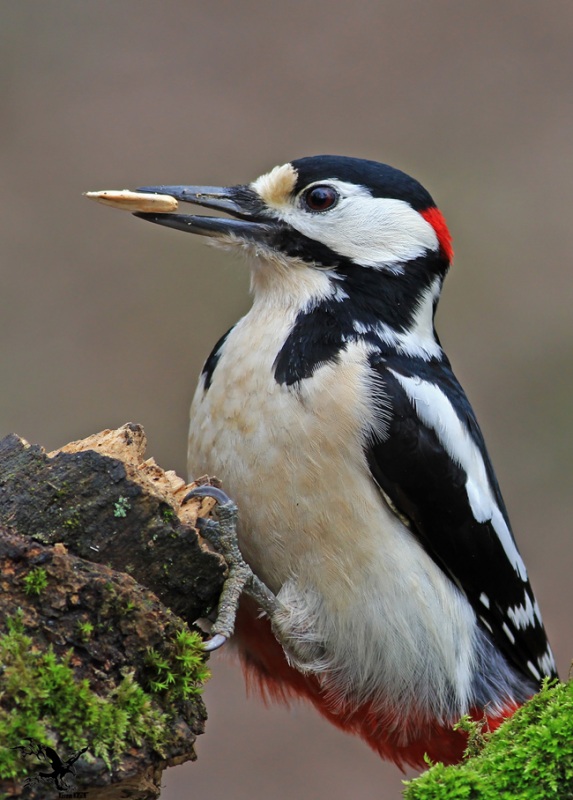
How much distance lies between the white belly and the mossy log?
0.39 m

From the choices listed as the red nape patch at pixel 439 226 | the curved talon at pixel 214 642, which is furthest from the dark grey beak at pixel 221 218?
the curved talon at pixel 214 642

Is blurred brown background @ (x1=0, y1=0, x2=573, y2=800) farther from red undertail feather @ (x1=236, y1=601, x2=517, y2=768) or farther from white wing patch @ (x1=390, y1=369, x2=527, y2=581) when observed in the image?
white wing patch @ (x1=390, y1=369, x2=527, y2=581)

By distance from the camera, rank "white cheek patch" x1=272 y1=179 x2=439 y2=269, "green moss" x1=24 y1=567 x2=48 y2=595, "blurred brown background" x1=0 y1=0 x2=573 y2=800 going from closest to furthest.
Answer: "green moss" x1=24 y1=567 x2=48 y2=595, "white cheek patch" x1=272 y1=179 x2=439 y2=269, "blurred brown background" x1=0 y1=0 x2=573 y2=800

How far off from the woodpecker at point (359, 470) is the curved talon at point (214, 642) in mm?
325

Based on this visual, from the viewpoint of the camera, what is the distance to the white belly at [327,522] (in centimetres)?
259

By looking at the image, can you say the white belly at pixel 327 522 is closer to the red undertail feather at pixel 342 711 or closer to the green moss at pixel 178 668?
the red undertail feather at pixel 342 711

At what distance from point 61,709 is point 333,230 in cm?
154

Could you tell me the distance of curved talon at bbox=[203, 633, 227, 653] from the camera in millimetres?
2191

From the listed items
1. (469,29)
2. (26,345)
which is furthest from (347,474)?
(469,29)

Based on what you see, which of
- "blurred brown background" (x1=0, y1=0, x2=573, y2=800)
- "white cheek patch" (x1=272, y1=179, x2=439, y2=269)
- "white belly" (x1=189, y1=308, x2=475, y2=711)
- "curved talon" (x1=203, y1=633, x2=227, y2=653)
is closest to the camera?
"curved talon" (x1=203, y1=633, x2=227, y2=653)

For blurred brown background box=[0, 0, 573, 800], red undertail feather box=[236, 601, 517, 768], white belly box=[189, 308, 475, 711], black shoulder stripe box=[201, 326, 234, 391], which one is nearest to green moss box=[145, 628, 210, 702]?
white belly box=[189, 308, 475, 711]

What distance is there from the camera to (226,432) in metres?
2.67

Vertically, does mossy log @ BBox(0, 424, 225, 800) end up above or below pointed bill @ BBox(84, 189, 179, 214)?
below

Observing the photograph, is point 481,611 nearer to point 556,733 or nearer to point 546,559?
point 556,733
